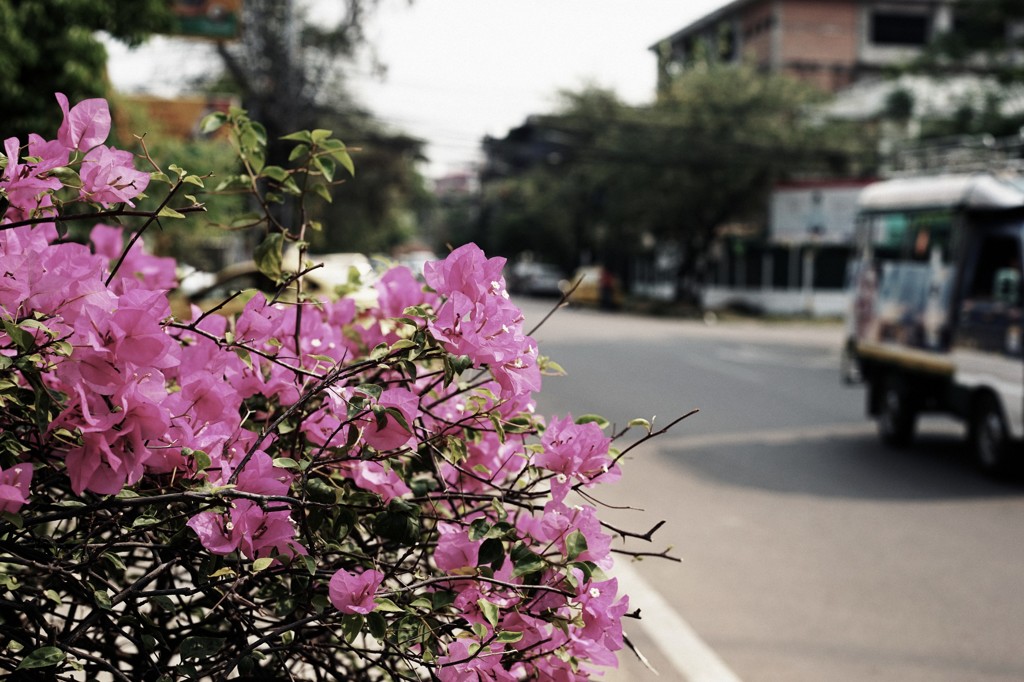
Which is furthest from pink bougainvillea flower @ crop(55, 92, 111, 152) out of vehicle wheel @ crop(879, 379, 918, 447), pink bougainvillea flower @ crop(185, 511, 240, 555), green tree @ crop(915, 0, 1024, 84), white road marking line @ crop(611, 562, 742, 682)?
green tree @ crop(915, 0, 1024, 84)

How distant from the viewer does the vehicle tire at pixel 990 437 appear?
35.3 feet

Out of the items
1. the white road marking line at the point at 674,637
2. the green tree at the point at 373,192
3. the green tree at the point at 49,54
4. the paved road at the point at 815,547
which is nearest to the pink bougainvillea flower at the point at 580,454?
the paved road at the point at 815,547

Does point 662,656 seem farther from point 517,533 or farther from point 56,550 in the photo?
point 56,550

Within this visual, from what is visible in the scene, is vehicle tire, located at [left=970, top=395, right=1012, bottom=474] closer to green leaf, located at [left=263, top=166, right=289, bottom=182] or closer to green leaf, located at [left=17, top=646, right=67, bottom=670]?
green leaf, located at [left=263, top=166, right=289, bottom=182]

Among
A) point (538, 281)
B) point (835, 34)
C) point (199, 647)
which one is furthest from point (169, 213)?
point (835, 34)

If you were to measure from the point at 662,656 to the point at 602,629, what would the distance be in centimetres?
411

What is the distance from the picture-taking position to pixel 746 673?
234 inches

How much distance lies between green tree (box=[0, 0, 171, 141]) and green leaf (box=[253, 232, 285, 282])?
32.4 ft

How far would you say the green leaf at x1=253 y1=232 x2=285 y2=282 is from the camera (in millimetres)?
2479

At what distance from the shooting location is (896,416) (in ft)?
42.9

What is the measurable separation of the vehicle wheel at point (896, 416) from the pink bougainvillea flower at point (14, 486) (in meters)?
11.8

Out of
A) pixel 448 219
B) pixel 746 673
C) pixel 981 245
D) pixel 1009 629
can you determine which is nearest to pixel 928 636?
pixel 1009 629

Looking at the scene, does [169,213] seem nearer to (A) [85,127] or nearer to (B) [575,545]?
(A) [85,127]

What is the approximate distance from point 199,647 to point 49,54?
37.5ft
